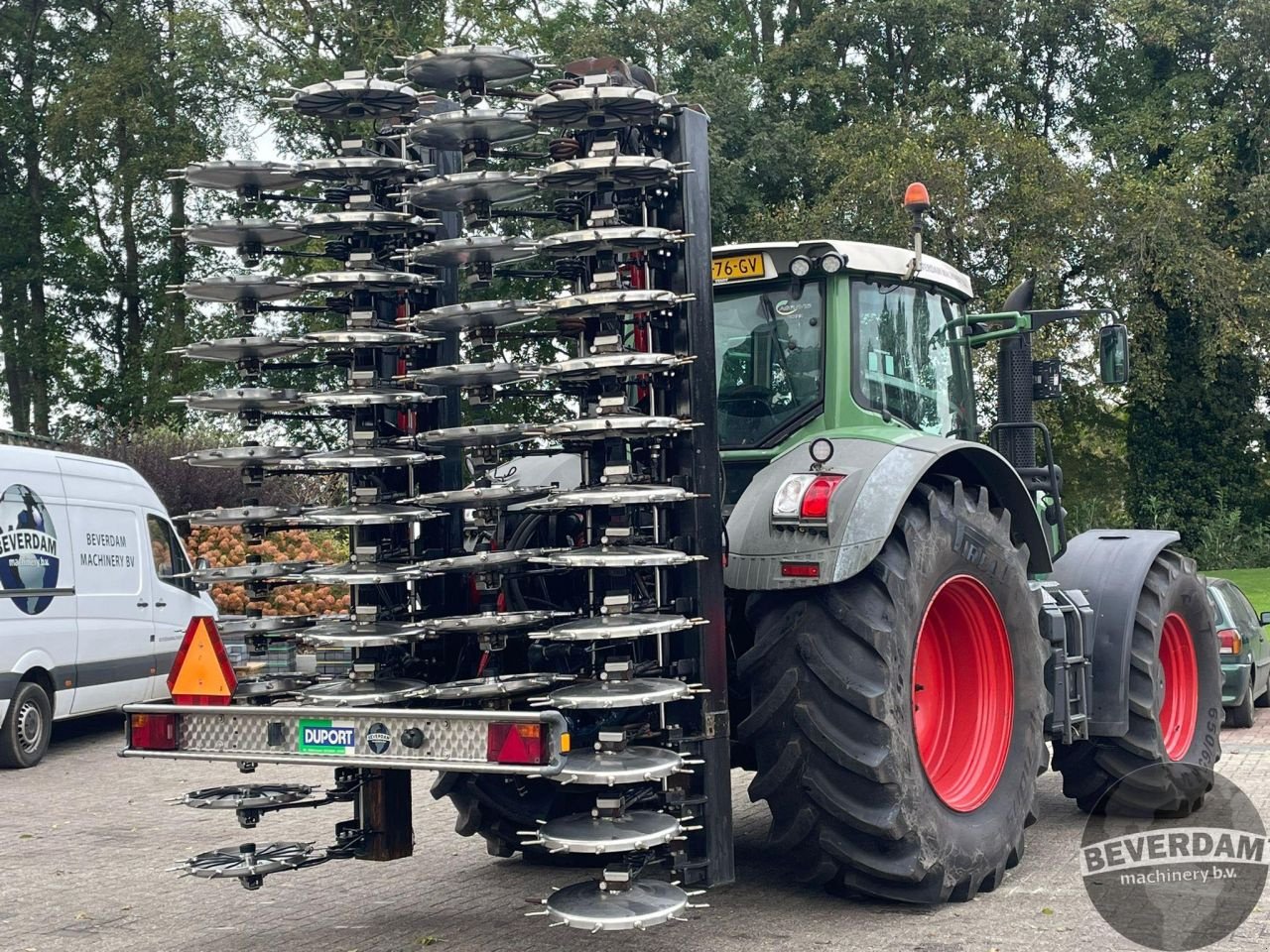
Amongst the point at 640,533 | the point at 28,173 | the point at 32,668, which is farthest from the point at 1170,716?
the point at 28,173

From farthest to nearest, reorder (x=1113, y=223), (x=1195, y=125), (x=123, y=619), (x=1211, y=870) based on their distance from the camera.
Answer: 1. (x=1195, y=125)
2. (x=1113, y=223)
3. (x=123, y=619)
4. (x=1211, y=870)

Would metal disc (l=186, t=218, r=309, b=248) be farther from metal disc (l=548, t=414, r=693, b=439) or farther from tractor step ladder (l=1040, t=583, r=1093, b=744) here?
tractor step ladder (l=1040, t=583, r=1093, b=744)

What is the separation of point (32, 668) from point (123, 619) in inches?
45.0

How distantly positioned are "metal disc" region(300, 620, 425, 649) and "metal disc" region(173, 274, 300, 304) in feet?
4.24

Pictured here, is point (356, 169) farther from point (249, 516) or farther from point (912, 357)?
point (912, 357)

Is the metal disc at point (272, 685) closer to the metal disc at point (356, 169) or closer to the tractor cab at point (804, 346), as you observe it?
the metal disc at point (356, 169)

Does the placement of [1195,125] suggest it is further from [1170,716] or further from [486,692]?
[486,692]

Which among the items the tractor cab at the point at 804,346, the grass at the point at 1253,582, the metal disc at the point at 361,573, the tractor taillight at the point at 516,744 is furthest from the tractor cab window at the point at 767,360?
the grass at the point at 1253,582

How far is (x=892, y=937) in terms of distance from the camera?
5.47 metres

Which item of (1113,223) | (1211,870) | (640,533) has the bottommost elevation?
(1211,870)

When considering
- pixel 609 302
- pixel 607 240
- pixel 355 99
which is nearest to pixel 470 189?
pixel 607 240

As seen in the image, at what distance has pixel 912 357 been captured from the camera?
7.05m

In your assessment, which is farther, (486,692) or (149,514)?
(149,514)

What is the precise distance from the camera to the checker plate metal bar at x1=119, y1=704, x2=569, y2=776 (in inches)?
188
